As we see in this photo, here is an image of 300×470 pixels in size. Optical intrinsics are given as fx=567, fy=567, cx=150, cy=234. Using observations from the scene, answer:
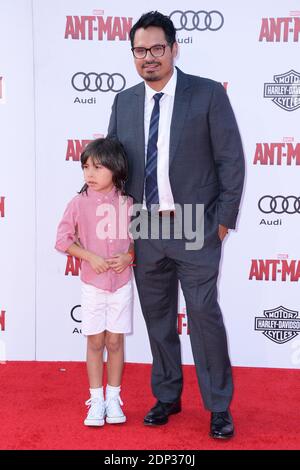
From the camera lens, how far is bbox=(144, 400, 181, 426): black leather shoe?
2.56m

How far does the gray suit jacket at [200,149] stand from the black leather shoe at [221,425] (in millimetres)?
828

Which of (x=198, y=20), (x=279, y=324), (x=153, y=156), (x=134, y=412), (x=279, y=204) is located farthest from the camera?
(x=279, y=324)

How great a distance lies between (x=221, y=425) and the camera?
2438 mm

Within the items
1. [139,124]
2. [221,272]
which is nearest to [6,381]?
[221,272]

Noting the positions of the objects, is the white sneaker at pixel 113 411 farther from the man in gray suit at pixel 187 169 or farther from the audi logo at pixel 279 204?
the audi logo at pixel 279 204

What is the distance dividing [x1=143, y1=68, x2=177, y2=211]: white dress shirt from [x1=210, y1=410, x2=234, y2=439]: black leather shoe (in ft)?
3.03

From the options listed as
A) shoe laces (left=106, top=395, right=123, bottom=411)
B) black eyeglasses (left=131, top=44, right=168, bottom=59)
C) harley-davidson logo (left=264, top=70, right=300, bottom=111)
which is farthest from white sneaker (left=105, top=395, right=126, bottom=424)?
harley-davidson logo (left=264, top=70, right=300, bottom=111)

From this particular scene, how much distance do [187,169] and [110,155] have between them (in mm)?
327

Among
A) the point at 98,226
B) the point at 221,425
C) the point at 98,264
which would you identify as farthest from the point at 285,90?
the point at 221,425

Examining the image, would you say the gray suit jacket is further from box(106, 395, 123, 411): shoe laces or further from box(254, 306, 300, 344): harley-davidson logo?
box(254, 306, 300, 344): harley-davidson logo

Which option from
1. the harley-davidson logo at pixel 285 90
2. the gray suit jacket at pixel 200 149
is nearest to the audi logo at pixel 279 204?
the harley-davidson logo at pixel 285 90

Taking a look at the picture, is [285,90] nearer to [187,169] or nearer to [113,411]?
[187,169]

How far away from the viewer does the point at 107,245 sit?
2482 millimetres

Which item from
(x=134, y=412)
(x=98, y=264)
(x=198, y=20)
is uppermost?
(x=198, y=20)
